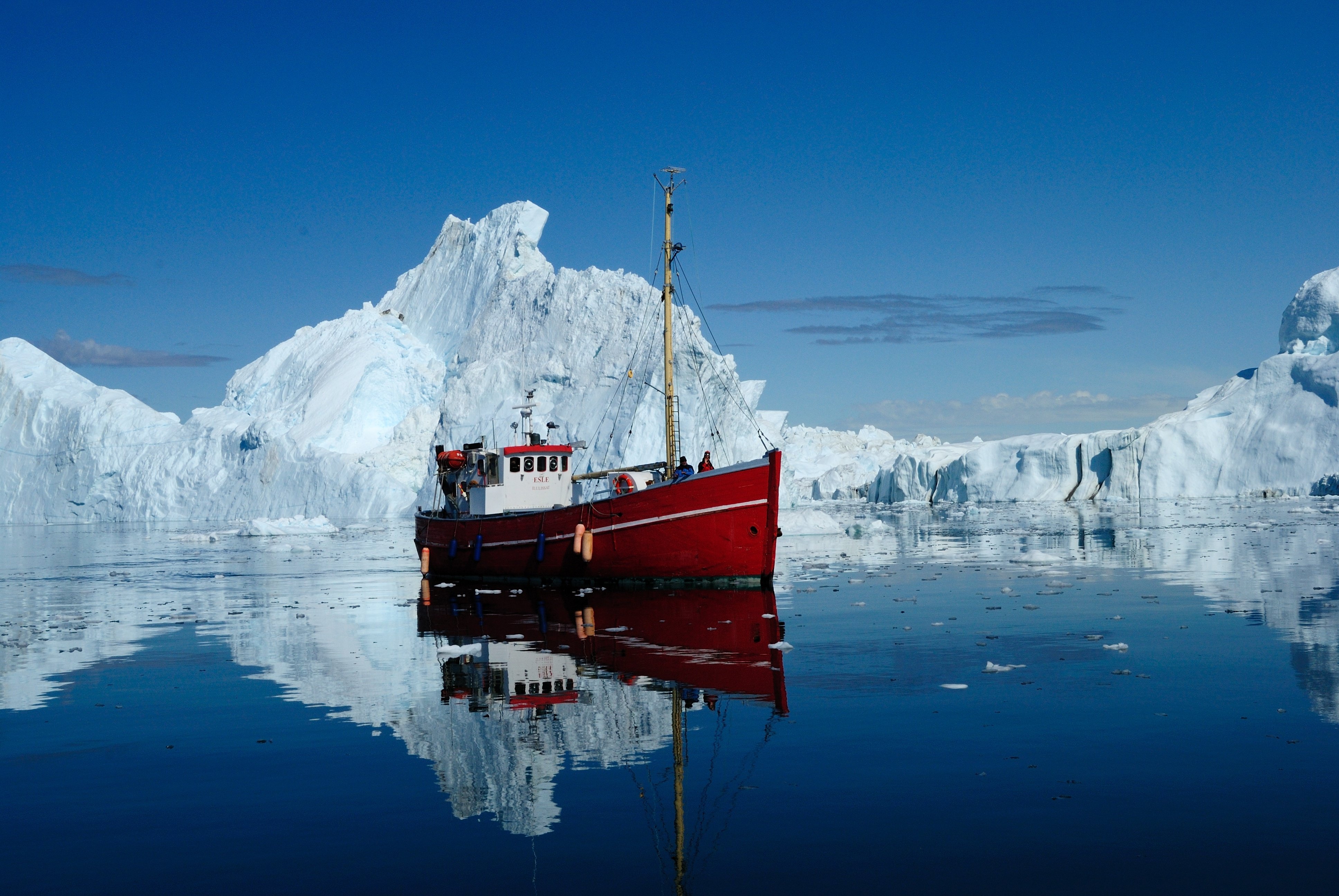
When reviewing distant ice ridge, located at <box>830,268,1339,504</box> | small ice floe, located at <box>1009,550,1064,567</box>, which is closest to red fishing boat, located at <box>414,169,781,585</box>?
small ice floe, located at <box>1009,550,1064,567</box>

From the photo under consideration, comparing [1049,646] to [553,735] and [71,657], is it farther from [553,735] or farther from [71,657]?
[71,657]

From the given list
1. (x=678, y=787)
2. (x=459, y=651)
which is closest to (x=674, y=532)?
(x=459, y=651)

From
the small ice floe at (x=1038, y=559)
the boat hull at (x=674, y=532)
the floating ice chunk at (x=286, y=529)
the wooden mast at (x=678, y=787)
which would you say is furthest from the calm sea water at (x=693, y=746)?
the floating ice chunk at (x=286, y=529)

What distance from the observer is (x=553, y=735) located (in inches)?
320

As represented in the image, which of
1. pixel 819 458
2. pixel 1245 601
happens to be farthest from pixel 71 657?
pixel 819 458

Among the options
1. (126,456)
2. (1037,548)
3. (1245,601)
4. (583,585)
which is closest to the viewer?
(1245,601)

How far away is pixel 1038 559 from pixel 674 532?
8906mm

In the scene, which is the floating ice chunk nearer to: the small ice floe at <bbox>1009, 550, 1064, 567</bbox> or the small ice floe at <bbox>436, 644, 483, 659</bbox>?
the small ice floe at <bbox>1009, 550, 1064, 567</bbox>

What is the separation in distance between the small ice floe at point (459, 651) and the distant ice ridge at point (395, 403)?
48916mm

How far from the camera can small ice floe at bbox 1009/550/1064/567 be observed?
902 inches

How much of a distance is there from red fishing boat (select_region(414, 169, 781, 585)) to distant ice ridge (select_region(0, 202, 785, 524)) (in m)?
37.9

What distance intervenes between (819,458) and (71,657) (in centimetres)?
12225

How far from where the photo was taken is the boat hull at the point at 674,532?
61.4 ft

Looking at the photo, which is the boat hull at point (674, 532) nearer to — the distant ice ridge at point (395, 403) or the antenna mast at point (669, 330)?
the antenna mast at point (669, 330)
